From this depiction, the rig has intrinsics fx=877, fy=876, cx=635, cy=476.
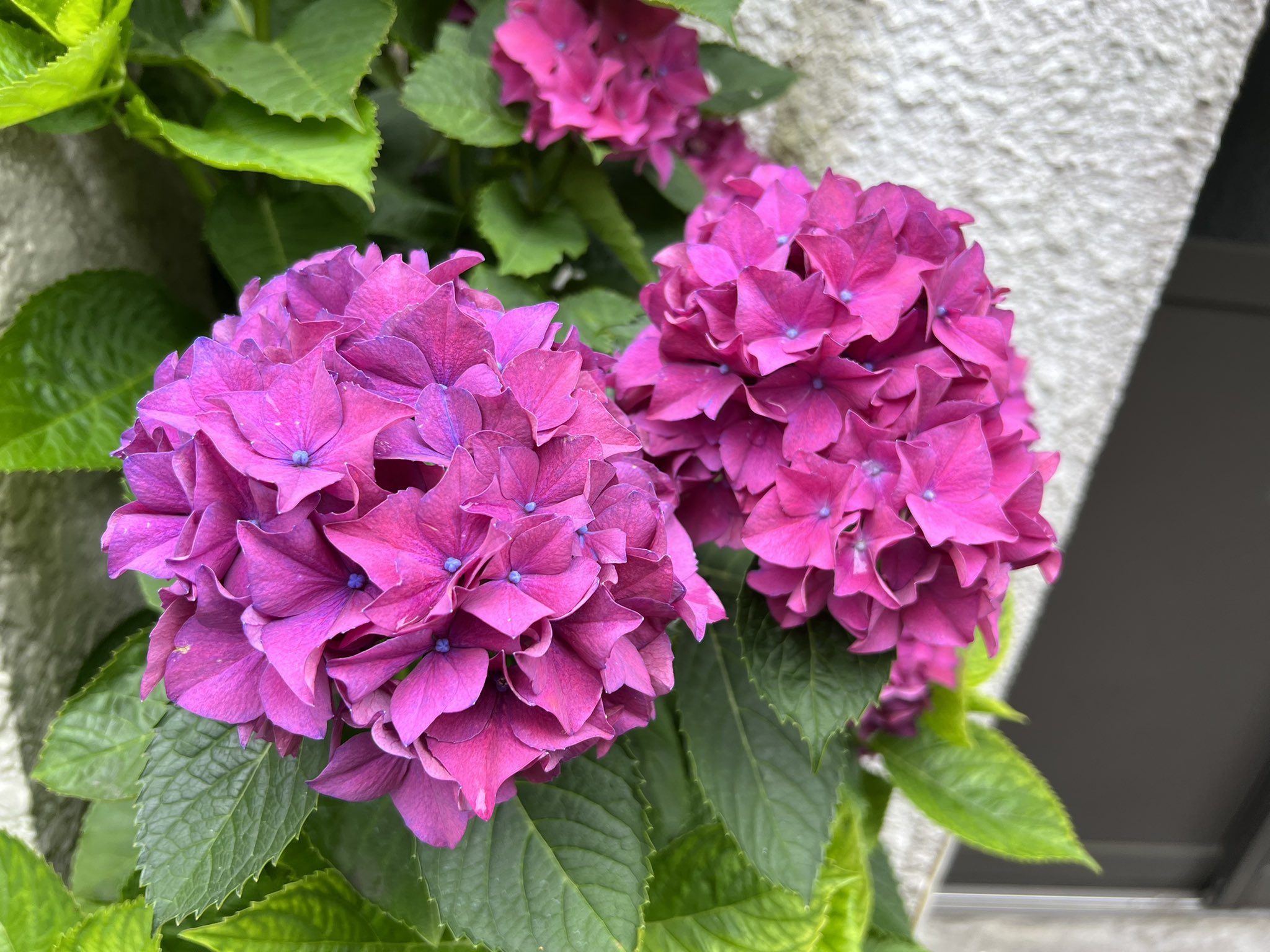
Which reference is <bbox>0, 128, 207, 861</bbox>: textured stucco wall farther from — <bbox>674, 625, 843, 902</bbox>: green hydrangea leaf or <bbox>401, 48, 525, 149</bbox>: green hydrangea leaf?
<bbox>674, 625, 843, 902</bbox>: green hydrangea leaf

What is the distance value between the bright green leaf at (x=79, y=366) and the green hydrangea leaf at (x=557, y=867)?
1.25 ft

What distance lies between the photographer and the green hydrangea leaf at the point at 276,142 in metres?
0.61

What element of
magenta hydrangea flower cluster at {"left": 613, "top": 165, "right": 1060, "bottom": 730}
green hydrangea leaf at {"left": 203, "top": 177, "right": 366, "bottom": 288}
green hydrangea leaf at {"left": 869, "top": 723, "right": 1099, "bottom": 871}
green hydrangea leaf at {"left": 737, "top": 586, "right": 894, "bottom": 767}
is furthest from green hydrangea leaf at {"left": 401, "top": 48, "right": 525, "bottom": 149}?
green hydrangea leaf at {"left": 869, "top": 723, "right": 1099, "bottom": 871}

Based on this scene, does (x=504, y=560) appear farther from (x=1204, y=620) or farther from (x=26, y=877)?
(x=1204, y=620)

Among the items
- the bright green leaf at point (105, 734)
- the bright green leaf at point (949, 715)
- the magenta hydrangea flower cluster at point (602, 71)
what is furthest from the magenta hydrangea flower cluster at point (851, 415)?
the bright green leaf at point (105, 734)

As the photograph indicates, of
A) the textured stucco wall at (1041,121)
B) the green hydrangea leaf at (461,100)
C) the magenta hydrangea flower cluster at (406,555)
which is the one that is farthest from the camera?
the textured stucco wall at (1041,121)

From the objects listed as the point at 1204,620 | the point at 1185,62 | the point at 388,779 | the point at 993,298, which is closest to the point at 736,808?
the point at 388,779

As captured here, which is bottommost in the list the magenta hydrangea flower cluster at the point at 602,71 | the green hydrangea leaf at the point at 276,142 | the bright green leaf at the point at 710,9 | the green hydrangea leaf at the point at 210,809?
the green hydrangea leaf at the point at 210,809

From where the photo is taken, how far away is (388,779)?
17.1 inches

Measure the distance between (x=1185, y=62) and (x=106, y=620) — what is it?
116 centimetres

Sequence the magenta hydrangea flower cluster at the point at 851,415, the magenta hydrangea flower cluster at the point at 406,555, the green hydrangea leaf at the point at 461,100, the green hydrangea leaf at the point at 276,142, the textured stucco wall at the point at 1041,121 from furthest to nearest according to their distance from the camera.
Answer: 1. the textured stucco wall at the point at 1041,121
2. the green hydrangea leaf at the point at 461,100
3. the green hydrangea leaf at the point at 276,142
4. the magenta hydrangea flower cluster at the point at 851,415
5. the magenta hydrangea flower cluster at the point at 406,555

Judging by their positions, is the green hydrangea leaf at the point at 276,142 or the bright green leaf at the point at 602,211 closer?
the green hydrangea leaf at the point at 276,142

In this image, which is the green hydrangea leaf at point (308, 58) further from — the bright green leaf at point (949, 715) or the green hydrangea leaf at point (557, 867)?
the bright green leaf at point (949, 715)

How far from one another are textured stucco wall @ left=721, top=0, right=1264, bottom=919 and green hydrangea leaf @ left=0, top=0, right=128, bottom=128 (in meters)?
0.63
